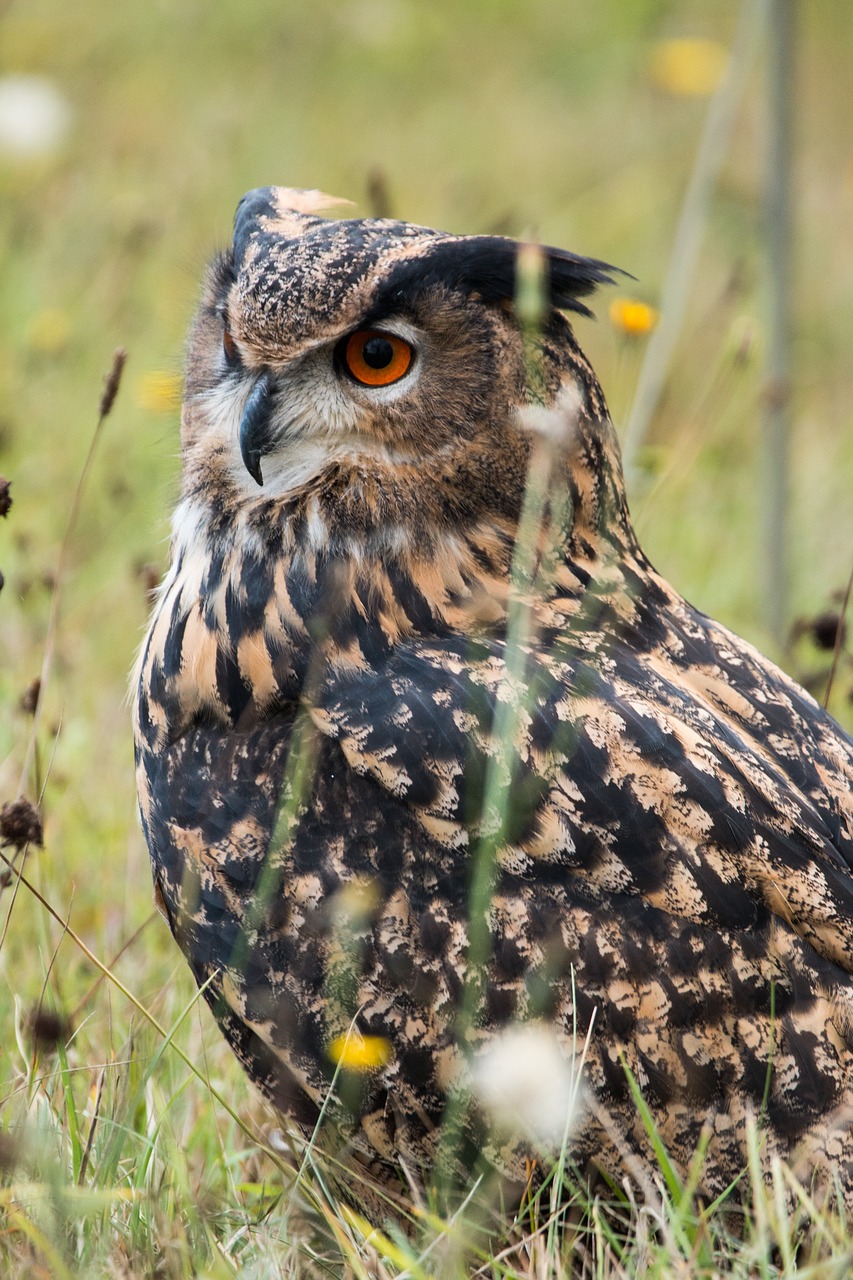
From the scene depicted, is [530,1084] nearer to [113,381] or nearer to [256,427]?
[256,427]

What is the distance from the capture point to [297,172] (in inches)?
292

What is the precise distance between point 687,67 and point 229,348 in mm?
4270

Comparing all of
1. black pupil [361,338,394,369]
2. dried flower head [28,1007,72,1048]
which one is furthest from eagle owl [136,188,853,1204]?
dried flower head [28,1007,72,1048]

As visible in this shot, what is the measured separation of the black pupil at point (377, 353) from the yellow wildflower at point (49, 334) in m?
2.55

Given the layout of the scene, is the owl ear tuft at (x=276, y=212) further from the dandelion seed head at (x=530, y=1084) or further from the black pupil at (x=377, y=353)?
the dandelion seed head at (x=530, y=1084)

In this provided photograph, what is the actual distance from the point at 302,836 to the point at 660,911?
0.58 m

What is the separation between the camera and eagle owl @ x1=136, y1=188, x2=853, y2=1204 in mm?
2334

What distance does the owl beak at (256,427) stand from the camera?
261cm

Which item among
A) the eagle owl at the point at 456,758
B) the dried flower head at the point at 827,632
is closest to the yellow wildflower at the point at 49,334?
the eagle owl at the point at 456,758

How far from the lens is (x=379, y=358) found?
2582mm

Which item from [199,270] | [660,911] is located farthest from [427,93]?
[660,911]

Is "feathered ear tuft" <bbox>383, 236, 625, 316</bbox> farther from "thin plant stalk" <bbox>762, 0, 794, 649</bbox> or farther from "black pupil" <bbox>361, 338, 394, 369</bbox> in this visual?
"thin plant stalk" <bbox>762, 0, 794, 649</bbox>

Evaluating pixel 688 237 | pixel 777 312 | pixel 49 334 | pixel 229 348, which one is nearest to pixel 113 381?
pixel 229 348

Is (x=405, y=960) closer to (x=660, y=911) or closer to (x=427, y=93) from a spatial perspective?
(x=660, y=911)
